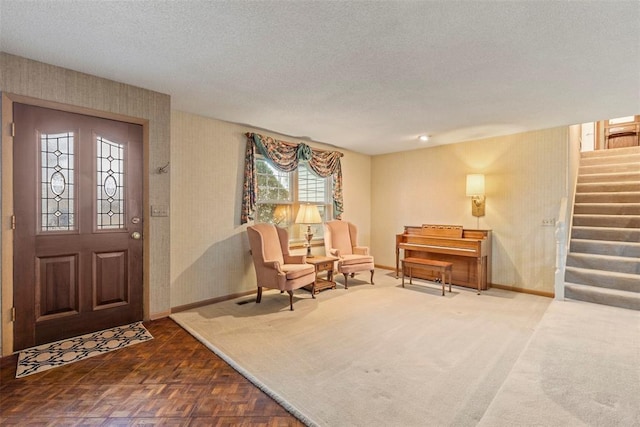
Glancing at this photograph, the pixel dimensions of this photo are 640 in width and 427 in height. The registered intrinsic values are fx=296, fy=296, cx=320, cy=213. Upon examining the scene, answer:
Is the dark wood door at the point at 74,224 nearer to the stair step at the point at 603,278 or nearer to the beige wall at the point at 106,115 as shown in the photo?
the beige wall at the point at 106,115

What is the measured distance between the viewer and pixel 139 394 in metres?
1.98

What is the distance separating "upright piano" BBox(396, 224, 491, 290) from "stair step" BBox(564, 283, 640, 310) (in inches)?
41.0

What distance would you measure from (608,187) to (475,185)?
2299 millimetres

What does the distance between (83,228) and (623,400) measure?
14.2 ft

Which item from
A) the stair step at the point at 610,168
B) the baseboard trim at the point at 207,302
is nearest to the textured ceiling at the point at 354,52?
the stair step at the point at 610,168

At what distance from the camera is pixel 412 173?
580cm

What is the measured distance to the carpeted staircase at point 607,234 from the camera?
3570 mm

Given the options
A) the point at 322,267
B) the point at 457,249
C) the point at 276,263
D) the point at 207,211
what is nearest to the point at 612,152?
the point at 457,249

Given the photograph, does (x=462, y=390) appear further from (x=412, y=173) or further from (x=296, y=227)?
(x=412, y=173)

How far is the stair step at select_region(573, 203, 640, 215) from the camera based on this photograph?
14.3 feet

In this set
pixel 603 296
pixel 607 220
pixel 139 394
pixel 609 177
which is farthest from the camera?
pixel 609 177

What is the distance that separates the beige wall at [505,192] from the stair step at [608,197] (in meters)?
1.16

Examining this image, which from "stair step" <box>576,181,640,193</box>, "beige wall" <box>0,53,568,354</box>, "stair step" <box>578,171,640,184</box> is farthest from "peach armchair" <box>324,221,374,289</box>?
"stair step" <box>578,171,640,184</box>

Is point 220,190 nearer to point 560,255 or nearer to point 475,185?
point 475,185
